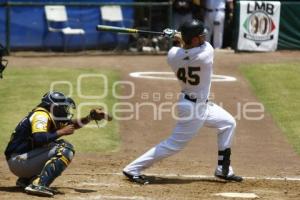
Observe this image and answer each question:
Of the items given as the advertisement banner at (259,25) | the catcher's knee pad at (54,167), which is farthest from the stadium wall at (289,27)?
the catcher's knee pad at (54,167)

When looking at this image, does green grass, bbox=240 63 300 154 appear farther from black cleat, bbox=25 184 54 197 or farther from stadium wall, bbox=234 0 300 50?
black cleat, bbox=25 184 54 197

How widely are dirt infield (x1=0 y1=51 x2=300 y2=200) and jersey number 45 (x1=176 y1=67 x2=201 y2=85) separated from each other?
1.30 meters

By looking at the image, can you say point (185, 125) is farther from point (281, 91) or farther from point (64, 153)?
point (281, 91)

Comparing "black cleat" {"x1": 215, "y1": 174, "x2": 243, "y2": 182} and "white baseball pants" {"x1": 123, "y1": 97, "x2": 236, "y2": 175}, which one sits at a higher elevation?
"white baseball pants" {"x1": 123, "y1": 97, "x2": 236, "y2": 175}

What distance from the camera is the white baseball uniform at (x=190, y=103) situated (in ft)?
31.4

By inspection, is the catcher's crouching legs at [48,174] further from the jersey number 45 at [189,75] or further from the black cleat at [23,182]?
the jersey number 45 at [189,75]

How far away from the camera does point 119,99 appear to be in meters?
15.5

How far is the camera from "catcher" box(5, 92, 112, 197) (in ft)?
28.5

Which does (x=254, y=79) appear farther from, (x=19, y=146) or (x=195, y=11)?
(x=19, y=146)

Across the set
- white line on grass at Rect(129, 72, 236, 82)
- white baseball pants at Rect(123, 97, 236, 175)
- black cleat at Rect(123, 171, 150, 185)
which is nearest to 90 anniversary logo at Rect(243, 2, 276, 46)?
white line on grass at Rect(129, 72, 236, 82)

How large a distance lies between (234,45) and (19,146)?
12.0 metres

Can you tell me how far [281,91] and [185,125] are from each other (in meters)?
7.14

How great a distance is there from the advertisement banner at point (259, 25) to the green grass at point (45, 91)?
4093mm

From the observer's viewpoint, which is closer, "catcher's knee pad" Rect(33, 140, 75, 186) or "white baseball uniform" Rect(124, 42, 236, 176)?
"catcher's knee pad" Rect(33, 140, 75, 186)
